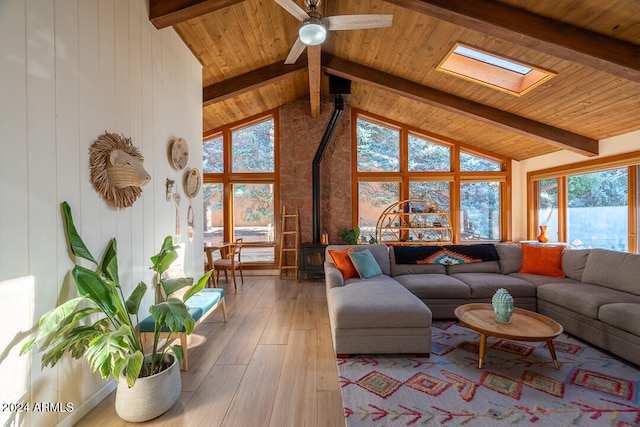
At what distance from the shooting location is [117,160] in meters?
2.04

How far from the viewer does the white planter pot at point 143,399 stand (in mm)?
1754

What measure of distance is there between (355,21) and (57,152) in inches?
94.4

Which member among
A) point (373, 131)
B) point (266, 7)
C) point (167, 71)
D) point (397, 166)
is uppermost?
point (266, 7)

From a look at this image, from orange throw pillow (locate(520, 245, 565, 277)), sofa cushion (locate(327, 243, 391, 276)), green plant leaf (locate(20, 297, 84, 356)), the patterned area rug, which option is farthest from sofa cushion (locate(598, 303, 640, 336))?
green plant leaf (locate(20, 297, 84, 356))

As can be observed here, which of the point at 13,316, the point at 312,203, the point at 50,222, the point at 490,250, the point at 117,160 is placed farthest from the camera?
the point at 312,203

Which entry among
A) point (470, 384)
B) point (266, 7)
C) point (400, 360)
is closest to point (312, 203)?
point (266, 7)

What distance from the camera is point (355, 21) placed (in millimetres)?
2439

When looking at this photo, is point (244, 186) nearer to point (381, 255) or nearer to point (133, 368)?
point (381, 255)

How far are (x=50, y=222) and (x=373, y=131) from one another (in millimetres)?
5828

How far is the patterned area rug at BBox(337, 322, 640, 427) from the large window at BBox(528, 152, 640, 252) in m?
2.65

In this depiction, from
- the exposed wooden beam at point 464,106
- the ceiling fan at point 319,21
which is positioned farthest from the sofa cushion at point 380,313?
the exposed wooden beam at point 464,106

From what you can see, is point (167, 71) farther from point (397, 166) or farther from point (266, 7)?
point (397, 166)

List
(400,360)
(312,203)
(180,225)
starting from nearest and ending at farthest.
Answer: (400,360), (180,225), (312,203)

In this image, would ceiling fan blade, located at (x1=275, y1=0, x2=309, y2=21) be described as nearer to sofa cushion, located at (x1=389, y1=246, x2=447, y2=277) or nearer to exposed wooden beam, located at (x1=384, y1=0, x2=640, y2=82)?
exposed wooden beam, located at (x1=384, y1=0, x2=640, y2=82)
